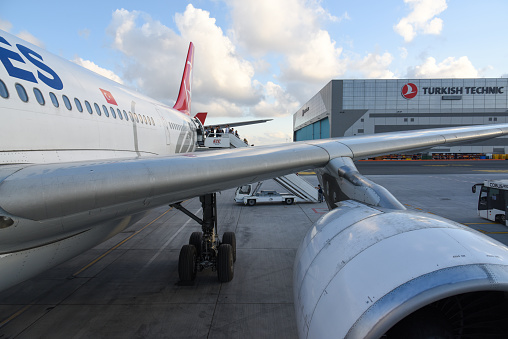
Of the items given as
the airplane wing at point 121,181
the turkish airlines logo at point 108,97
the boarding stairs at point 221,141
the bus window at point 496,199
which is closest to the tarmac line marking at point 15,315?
the turkish airlines logo at point 108,97

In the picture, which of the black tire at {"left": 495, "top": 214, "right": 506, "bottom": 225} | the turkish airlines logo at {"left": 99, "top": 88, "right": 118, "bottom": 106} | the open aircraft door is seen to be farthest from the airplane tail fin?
the black tire at {"left": 495, "top": 214, "right": 506, "bottom": 225}

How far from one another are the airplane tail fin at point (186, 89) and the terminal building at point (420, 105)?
55575 mm

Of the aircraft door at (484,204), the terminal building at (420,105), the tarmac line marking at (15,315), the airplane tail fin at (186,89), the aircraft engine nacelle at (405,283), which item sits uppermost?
the terminal building at (420,105)

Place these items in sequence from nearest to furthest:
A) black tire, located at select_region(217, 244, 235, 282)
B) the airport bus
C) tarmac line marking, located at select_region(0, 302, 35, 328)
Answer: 1. tarmac line marking, located at select_region(0, 302, 35, 328)
2. black tire, located at select_region(217, 244, 235, 282)
3. the airport bus

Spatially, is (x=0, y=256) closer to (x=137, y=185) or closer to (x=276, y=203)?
(x=137, y=185)

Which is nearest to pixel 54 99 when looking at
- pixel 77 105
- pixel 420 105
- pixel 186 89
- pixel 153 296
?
pixel 77 105

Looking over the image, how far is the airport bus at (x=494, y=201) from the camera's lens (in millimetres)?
15211

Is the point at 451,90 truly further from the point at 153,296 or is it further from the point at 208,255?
the point at 153,296

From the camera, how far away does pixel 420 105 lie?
7075 cm

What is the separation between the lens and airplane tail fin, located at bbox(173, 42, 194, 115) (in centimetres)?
2009

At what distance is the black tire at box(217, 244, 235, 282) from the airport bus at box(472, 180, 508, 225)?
1455 cm

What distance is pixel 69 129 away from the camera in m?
5.34

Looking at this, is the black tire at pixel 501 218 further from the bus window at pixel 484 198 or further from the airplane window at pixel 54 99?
the airplane window at pixel 54 99

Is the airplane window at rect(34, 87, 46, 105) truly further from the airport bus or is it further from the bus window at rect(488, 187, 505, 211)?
the bus window at rect(488, 187, 505, 211)
